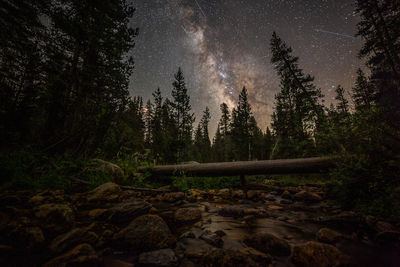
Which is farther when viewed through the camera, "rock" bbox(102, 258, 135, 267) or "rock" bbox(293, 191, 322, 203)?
"rock" bbox(293, 191, 322, 203)

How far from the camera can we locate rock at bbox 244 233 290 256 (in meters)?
1.79

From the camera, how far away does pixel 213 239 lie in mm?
2074

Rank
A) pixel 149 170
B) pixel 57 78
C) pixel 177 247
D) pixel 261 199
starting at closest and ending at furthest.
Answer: pixel 177 247 < pixel 57 78 < pixel 261 199 < pixel 149 170

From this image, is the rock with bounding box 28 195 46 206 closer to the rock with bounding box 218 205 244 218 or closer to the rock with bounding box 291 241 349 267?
the rock with bounding box 218 205 244 218

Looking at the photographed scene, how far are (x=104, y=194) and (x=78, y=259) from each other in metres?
2.32

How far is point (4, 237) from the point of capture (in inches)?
66.5

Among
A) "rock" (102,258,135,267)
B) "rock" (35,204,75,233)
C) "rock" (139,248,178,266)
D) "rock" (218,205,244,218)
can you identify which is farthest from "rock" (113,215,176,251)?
"rock" (218,205,244,218)

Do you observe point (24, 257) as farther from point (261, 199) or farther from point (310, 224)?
point (261, 199)

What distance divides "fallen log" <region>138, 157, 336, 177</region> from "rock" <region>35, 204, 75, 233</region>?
4.06 meters

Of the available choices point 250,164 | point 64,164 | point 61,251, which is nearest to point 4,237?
point 61,251

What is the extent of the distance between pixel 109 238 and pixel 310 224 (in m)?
3.31

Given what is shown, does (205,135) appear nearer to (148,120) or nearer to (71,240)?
(148,120)

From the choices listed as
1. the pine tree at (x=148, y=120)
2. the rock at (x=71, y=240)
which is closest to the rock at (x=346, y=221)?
the rock at (x=71, y=240)

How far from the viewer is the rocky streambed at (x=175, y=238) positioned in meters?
1.53
